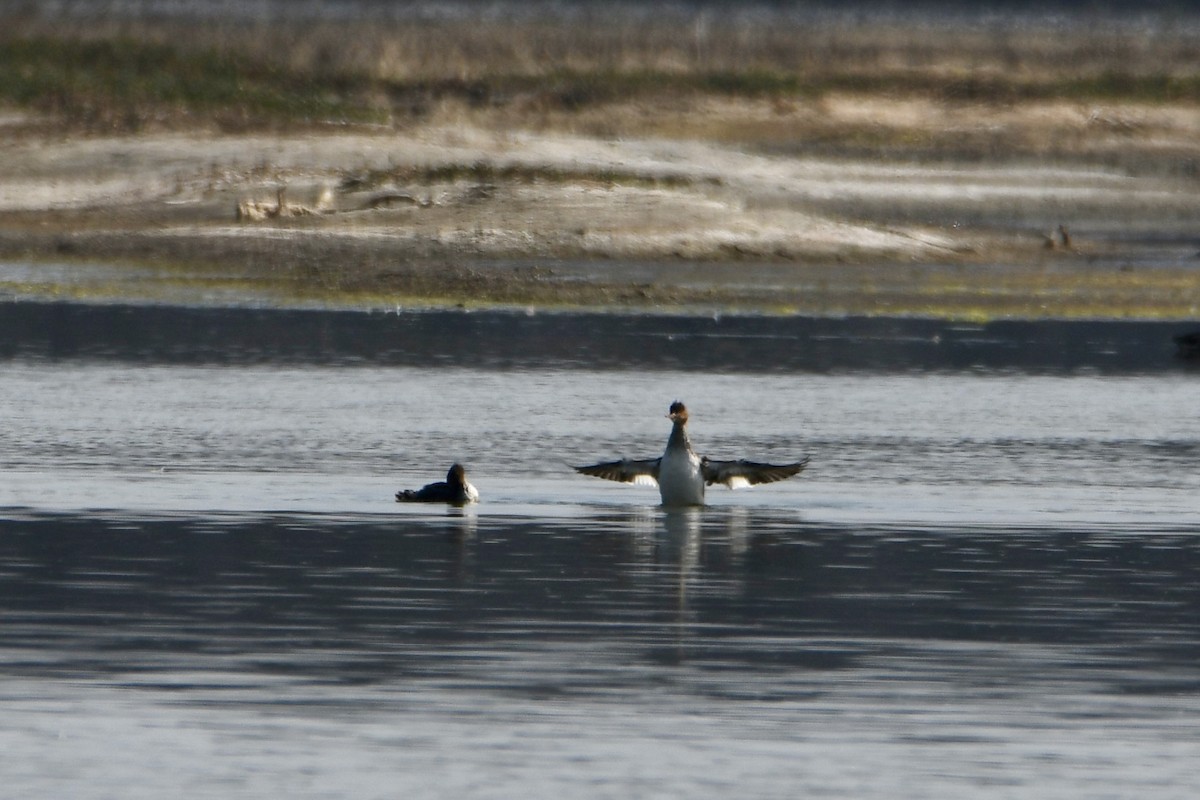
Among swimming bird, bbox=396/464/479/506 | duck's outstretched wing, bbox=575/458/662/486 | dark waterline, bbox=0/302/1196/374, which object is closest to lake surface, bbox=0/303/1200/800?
swimming bird, bbox=396/464/479/506

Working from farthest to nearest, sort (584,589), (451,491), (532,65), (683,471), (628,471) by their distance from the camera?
1. (532,65)
2. (628,471)
3. (683,471)
4. (451,491)
5. (584,589)

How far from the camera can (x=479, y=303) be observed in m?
34.7

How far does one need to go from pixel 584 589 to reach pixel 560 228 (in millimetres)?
26566

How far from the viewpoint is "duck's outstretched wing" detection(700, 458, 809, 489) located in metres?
17.1

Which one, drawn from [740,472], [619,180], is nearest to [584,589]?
[740,472]

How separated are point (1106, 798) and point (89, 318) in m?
23.1

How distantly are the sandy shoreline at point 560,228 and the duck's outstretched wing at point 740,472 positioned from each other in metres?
17.0

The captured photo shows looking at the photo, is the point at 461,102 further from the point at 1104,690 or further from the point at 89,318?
the point at 1104,690

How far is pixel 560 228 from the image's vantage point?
4003 cm

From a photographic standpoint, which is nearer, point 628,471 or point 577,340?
point 628,471

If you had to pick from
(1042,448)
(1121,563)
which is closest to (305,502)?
(1121,563)

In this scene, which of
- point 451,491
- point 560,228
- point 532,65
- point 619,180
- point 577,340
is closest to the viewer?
point 451,491

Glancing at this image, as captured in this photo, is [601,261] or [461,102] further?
[461,102]

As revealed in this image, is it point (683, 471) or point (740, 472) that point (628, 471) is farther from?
point (740, 472)
